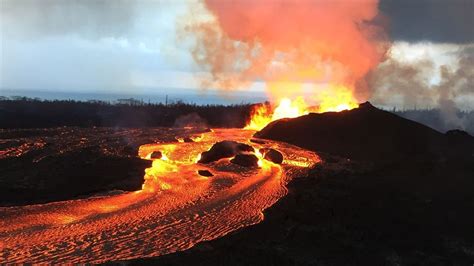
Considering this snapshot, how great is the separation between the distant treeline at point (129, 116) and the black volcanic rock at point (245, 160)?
178 ft

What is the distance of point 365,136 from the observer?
5906 cm

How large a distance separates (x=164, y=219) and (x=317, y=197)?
11.5m

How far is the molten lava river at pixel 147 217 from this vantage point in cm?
Answer: 2168

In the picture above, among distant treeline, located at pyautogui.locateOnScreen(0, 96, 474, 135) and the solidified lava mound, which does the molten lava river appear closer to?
the solidified lava mound

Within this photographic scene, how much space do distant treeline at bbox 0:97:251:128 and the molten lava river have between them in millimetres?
59163

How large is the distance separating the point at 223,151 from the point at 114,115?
67.5m

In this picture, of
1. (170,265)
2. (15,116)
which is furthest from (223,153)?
(15,116)

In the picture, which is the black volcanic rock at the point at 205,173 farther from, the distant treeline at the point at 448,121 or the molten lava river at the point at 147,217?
the distant treeline at the point at 448,121

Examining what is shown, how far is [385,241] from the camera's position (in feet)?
80.2

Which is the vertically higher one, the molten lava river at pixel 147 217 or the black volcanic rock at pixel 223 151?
the black volcanic rock at pixel 223 151

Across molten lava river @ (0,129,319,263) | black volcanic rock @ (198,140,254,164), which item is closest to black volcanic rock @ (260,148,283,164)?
black volcanic rock @ (198,140,254,164)

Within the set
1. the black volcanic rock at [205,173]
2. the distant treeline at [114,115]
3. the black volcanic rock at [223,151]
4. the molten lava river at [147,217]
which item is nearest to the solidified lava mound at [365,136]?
the black volcanic rock at [223,151]

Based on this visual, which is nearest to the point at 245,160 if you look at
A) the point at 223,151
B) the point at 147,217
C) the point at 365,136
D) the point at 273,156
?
the point at 273,156

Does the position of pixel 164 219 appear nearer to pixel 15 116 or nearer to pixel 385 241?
pixel 385 241
